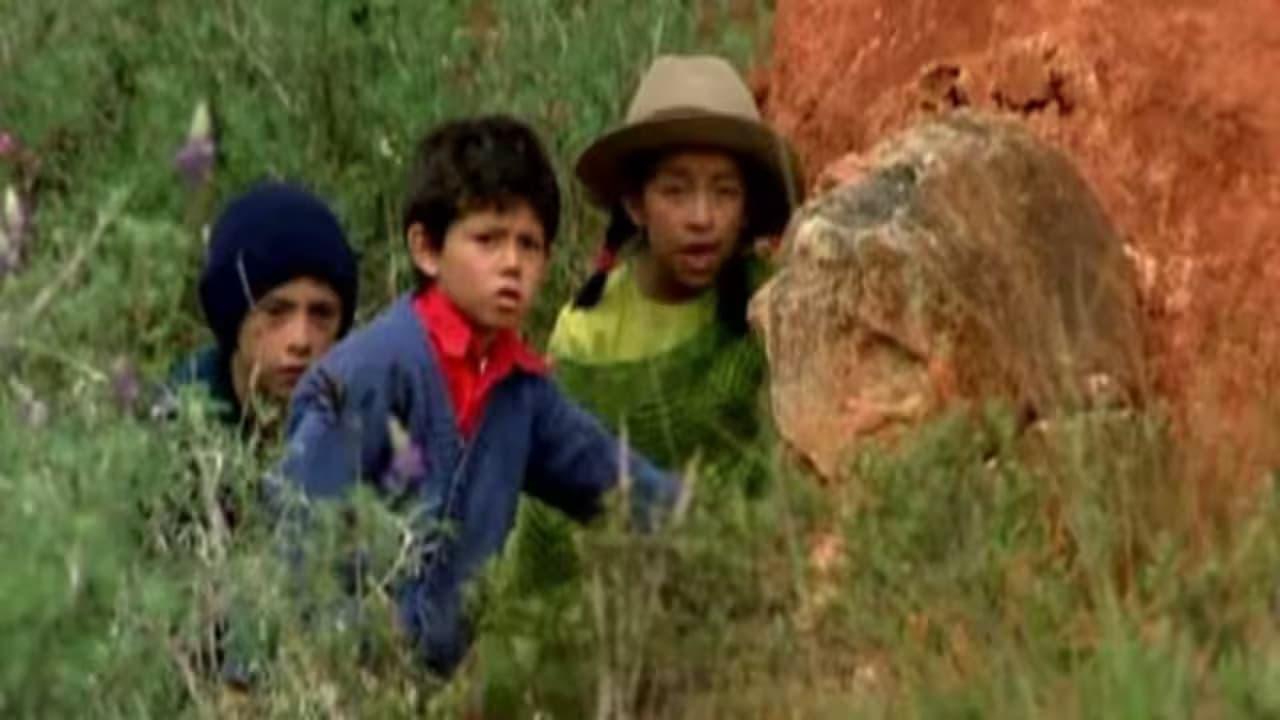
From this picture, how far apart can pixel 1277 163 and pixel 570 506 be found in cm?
135

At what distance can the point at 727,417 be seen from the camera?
7.64 m

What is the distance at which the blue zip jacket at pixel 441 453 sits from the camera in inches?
265

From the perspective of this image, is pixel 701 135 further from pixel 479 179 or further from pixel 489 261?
pixel 489 261

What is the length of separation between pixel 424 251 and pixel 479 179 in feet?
0.51

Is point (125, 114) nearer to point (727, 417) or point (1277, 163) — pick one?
point (727, 417)

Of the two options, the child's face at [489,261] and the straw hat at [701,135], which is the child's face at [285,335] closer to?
the child's face at [489,261]

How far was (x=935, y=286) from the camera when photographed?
683cm

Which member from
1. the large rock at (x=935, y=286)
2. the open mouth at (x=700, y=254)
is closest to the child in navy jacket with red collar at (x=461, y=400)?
the large rock at (x=935, y=286)

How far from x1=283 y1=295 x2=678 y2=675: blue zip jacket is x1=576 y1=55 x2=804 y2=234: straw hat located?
965mm

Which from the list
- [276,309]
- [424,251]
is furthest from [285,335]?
[424,251]

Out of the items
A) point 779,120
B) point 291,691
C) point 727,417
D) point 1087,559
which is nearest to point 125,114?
point 779,120

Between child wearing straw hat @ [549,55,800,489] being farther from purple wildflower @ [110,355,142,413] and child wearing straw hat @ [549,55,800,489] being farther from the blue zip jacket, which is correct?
purple wildflower @ [110,355,142,413]

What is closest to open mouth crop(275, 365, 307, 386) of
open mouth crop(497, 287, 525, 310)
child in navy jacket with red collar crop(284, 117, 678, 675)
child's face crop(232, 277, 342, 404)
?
child's face crop(232, 277, 342, 404)

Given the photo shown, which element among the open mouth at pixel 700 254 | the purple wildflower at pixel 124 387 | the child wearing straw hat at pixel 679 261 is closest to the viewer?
the purple wildflower at pixel 124 387
